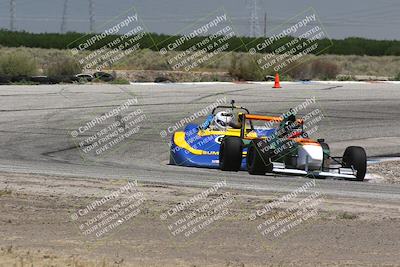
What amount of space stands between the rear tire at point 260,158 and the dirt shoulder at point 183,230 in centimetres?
236

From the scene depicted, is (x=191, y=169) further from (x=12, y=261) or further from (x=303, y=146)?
(x=12, y=261)

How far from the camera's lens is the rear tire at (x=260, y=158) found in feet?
47.4

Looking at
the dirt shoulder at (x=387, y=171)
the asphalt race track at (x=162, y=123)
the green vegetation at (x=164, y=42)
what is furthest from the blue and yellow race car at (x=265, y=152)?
the green vegetation at (x=164, y=42)

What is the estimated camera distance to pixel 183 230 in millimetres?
9438

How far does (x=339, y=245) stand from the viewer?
895 centimetres

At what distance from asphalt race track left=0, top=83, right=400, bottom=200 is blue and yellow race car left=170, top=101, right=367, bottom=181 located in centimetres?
24

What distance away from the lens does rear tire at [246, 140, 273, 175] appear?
1445 centimetres

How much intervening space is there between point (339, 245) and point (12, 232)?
11.4 ft

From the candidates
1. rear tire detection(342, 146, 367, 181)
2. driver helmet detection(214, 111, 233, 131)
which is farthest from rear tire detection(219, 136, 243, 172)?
rear tire detection(342, 146, 367, 181)

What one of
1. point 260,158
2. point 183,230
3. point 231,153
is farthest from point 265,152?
point 183,230

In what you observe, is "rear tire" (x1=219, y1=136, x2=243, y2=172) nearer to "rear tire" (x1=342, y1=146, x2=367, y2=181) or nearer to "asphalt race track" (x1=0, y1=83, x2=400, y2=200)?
"asphalt race track" (x1=0, y1=83, x2=400, y2=200)

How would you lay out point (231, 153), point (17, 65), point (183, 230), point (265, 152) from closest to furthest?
point (183, 230) < point (265, 152) < point (231, 153) < point (17, 65)

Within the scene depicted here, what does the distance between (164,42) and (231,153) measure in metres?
55.5

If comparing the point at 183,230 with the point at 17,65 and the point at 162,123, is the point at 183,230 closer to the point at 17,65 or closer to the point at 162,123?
the point at 162,123
